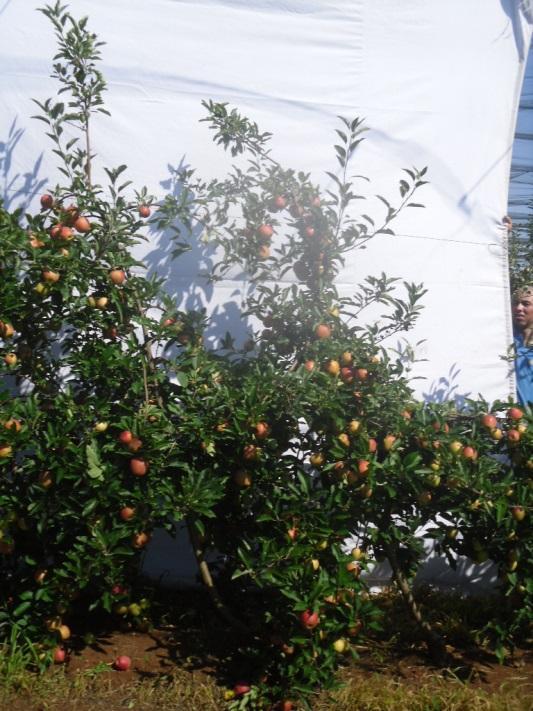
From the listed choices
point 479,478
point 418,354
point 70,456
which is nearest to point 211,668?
point 70,456

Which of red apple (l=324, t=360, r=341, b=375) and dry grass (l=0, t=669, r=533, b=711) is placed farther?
red apple (l=324, t=360, r=341, b=375)

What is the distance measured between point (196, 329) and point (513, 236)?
3372 mm

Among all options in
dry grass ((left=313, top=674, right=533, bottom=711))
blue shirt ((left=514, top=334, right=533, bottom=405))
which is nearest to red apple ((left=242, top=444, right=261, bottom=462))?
dry grass ((left=313, top=674, right=533, bottom=711))

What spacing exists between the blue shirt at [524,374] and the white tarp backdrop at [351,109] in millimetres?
149

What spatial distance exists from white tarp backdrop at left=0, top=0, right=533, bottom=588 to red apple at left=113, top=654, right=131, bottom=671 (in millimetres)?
1605

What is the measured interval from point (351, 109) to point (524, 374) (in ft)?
5.57

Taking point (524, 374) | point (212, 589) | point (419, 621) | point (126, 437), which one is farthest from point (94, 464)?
point (524, 374)

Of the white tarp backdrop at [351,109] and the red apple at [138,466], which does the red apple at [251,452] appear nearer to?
the red apple at [138,466]

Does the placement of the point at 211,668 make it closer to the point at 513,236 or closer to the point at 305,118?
the point at 305,118

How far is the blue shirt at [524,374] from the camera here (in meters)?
4.12

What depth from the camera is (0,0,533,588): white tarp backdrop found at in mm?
3727

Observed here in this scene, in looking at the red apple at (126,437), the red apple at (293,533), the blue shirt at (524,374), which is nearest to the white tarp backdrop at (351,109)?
the blue shirt at (524,374)

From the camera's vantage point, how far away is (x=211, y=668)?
289 cm

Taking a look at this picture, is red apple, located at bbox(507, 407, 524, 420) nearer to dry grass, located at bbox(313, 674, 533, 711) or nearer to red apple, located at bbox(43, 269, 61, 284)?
dry grass, located at bbox(313, 674, 533, 711)
